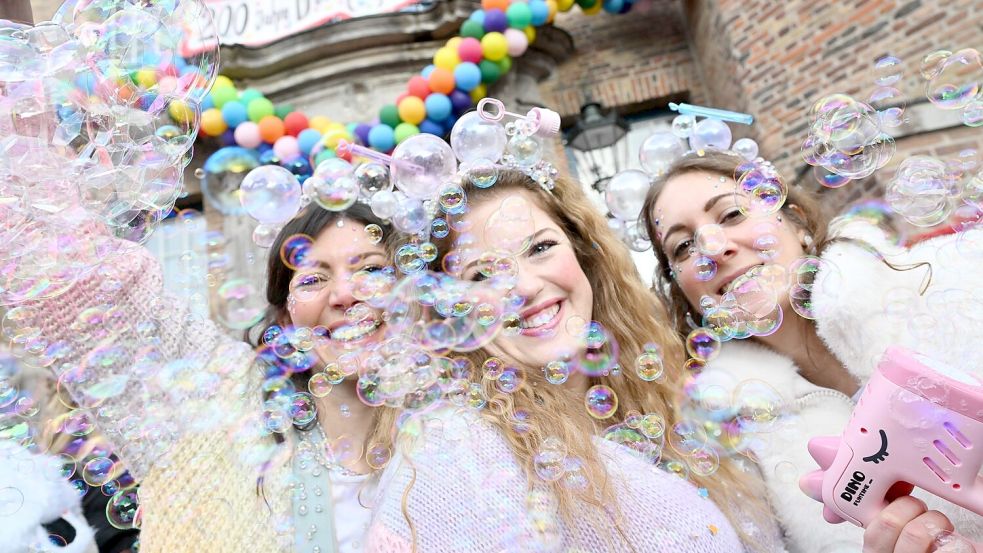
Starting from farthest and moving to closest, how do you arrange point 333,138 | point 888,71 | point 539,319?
1. point 333,138
2. point 888,71
3. point 539,319

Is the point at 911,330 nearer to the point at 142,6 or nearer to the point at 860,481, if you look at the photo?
the point at 860,481

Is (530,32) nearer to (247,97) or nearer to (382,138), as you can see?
(382,138)

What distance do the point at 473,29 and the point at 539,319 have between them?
403cm

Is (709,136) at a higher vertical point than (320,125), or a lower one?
higher

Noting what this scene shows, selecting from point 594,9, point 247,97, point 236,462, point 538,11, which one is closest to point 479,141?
point 236,462

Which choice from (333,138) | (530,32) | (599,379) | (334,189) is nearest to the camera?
(599,379)

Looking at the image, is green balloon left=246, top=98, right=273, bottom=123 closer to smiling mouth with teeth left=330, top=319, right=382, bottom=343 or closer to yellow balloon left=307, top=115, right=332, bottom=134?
yellow balloon left=307, top=115, right=332, bottom=134

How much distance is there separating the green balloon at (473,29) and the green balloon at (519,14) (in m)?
0.23

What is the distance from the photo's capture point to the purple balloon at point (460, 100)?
4.79 meters

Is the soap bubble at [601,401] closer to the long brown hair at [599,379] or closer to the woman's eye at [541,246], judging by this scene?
the long brown hair at [599,379]

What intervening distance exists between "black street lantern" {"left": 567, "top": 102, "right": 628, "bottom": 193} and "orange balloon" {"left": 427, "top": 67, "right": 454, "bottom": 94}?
1.07 metres

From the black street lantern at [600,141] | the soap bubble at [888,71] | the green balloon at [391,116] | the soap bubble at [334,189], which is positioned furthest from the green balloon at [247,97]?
the soap bubble at [888,71]

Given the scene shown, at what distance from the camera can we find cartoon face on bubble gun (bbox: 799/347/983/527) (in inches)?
40.3

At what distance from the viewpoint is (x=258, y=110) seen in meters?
4.81
